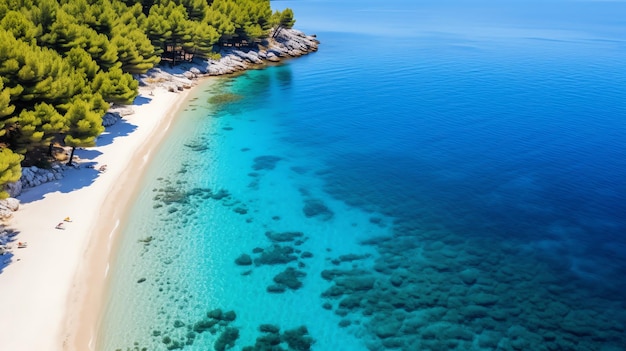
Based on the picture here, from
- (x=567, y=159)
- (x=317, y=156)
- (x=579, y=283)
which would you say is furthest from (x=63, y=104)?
(x=567, y=159)

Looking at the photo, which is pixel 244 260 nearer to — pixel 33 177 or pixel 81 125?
pixel 81 125

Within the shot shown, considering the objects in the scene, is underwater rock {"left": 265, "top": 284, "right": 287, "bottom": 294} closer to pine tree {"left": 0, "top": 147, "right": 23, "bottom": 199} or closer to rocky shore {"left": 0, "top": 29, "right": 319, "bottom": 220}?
pine tree {"left": 0, "top": 147, "right": 23, "bottom": 199}

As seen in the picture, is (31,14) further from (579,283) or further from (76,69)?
(579,283)

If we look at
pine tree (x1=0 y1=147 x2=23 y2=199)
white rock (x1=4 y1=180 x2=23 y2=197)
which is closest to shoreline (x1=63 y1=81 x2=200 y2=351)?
pine tree (x1=0 y1=147 x2=23 y2=199)

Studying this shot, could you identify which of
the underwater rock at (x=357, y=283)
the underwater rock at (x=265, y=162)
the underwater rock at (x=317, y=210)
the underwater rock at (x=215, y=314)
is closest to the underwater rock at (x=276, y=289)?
the underwater rock at (x=215, y=314)

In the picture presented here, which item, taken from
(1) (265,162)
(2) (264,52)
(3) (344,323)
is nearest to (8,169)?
(1) (265,162)

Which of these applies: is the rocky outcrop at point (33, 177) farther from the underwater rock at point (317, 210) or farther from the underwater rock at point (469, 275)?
the underwater rock at point (469, 275)
